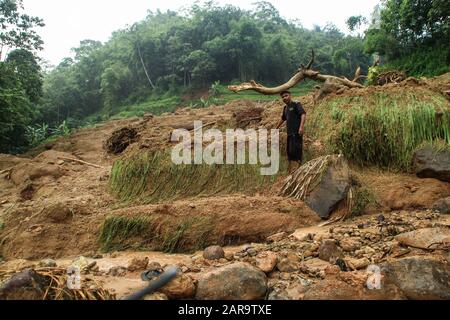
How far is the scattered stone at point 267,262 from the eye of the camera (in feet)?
10.0

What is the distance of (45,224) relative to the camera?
525cm

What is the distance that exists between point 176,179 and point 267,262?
324cm

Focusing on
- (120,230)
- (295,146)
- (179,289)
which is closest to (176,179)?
(120,230)

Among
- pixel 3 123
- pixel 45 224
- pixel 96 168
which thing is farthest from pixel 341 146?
pixel 3 123

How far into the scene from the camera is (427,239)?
3.25 metres

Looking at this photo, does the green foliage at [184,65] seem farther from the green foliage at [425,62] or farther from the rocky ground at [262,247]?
the rocky ground at [262,247]

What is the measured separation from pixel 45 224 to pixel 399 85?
609 cm

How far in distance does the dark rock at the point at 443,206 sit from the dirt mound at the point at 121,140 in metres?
6.35

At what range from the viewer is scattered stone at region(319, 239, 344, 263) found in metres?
3.30

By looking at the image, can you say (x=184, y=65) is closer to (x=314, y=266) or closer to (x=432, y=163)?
(x=432, y=163)

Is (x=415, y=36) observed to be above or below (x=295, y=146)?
above

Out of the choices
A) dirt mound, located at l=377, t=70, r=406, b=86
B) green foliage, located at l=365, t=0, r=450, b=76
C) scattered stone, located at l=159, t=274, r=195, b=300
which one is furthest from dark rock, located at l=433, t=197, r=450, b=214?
green foliage, located at l=365, t=0, r=450, b=76

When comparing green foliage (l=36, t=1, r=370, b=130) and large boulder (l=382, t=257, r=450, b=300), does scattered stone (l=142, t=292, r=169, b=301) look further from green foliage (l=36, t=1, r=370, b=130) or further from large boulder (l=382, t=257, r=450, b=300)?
green foliage (l=36, t=1, r=370, b=130)

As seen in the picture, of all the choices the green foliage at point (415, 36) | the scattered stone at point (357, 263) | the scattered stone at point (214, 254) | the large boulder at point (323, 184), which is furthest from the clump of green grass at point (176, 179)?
the green foliage at point (415, 36)
